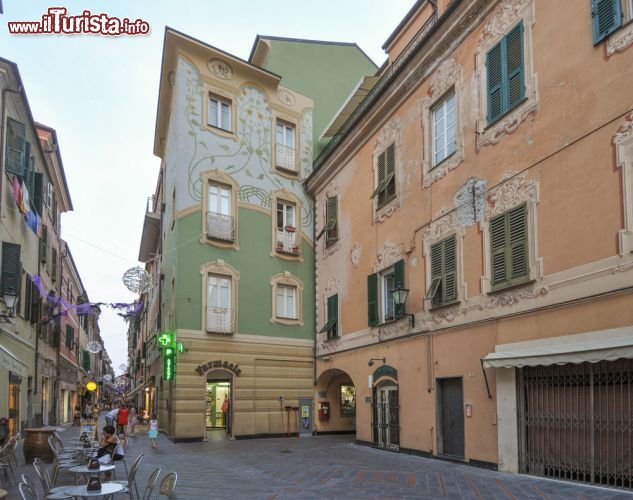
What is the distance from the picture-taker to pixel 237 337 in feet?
71.7

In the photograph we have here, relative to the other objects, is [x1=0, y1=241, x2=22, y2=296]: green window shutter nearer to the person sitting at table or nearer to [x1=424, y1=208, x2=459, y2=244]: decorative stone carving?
the person sitting at table

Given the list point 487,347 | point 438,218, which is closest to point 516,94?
point 438,218

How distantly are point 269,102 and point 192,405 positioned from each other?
12102 millimetres

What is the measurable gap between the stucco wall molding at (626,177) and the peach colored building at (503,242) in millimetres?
24

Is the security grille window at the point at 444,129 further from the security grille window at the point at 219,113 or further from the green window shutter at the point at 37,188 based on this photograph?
the green window shutter at the point at 37,188

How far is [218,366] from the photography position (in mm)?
21156

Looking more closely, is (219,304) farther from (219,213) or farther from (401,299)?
(401,299)

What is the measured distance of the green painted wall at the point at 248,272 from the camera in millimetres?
21078

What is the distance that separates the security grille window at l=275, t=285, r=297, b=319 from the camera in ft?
76.6

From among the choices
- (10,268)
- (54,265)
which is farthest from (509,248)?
(54,265)

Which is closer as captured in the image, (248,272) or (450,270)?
(450,270)

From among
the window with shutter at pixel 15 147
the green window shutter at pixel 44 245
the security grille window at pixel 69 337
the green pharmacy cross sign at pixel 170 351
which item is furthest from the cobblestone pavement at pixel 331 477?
the security grille window at pixel 69 337

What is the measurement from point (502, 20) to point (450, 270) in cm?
564

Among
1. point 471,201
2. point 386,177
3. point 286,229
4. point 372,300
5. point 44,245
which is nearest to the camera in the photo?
point 471,201
